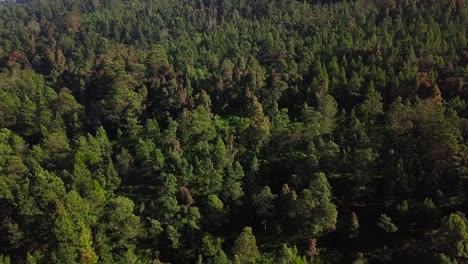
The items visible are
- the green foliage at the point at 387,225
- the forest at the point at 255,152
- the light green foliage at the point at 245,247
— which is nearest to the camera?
the light green foliage at the point at 245,247

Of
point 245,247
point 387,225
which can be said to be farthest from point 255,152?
point 387,225

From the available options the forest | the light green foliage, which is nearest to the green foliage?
the forest

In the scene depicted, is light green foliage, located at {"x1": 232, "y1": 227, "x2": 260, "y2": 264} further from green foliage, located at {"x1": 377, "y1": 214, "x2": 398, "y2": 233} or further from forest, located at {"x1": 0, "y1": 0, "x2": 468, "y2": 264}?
green foliage, located at {"x1": 377, "y1": 214, "x2": 398, "y2": 233}

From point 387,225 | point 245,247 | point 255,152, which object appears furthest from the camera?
point 255,152

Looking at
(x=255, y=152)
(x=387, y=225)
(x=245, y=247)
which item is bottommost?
(x=245, y=247)

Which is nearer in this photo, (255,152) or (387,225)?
(387,225)

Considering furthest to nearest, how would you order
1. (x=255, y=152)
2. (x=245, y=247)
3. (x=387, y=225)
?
(x=255, y=152)
(x=387, y=225)
(x=245, y=247)

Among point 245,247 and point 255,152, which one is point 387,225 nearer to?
point 245,247

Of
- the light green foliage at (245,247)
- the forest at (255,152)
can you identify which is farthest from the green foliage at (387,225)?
the light green foliage at (245,247)

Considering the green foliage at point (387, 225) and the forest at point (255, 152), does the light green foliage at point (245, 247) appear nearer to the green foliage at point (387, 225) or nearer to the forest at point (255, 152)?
the forest at point (255, 152)
